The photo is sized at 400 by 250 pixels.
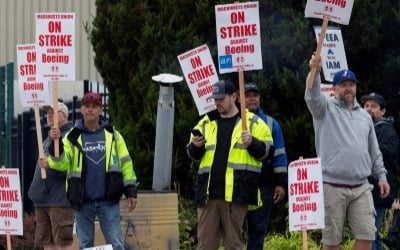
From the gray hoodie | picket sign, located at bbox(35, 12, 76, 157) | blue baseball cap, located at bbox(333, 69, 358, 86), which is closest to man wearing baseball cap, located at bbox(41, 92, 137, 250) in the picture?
picket sign, located at bbox(35, 12, 76, 157)

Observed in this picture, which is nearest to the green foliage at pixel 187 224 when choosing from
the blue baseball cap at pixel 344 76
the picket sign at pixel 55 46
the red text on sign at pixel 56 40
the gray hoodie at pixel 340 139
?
the picket sign at pixel 55 46

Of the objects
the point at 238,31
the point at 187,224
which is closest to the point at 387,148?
the point at 238,31

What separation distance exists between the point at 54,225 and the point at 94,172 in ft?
3.25

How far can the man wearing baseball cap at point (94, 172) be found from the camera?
11.7 m

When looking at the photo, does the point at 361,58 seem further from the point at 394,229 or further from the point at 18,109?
the point at 18,109

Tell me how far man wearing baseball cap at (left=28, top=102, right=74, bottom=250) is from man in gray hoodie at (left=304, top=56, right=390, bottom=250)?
2.73 metres

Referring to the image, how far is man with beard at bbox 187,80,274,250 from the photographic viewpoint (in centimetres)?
1102

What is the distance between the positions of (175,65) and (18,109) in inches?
218

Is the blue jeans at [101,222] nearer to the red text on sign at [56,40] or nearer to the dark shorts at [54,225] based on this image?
the dark shorts at [54,225]

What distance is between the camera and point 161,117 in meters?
13.9

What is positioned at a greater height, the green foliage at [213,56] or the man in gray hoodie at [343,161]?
the green foliage at [213,56]

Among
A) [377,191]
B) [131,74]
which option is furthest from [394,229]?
[131,74]

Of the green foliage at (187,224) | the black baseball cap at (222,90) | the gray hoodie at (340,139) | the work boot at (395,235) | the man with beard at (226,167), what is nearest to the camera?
the gray hoodie at (340,139)

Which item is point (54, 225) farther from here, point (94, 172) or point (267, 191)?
point (267, 191)
